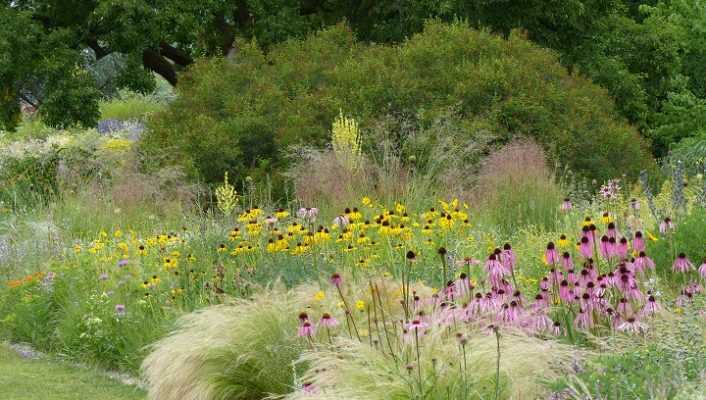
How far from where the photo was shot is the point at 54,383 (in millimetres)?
7484

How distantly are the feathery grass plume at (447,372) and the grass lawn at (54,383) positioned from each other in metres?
2.43

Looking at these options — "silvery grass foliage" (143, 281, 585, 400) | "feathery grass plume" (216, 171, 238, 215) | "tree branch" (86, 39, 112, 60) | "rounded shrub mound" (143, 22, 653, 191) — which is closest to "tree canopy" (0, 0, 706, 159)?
"tree branch" (86, 39, 112, 60)

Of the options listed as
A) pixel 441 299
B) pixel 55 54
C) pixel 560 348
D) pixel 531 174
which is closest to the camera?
pixel 560 348

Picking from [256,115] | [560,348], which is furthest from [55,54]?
[560,348]

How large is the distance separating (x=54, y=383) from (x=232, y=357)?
201cm

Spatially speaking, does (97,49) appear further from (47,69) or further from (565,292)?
(565,292)

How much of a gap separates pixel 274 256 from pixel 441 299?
2.54 m

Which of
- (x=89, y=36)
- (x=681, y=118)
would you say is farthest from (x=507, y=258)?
(x=681, y=118)

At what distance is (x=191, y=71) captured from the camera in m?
16.2

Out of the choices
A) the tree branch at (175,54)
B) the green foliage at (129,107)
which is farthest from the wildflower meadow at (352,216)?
the green foliage at (129,107)

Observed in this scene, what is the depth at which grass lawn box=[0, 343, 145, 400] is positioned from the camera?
716 cm

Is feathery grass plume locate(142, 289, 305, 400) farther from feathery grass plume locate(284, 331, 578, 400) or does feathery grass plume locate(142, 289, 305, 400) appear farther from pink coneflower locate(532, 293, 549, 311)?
pink coneflower locate(532, 293, 549, 311)

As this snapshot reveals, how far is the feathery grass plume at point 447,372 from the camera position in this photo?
4754 millimetres

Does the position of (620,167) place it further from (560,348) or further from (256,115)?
(560,348)
